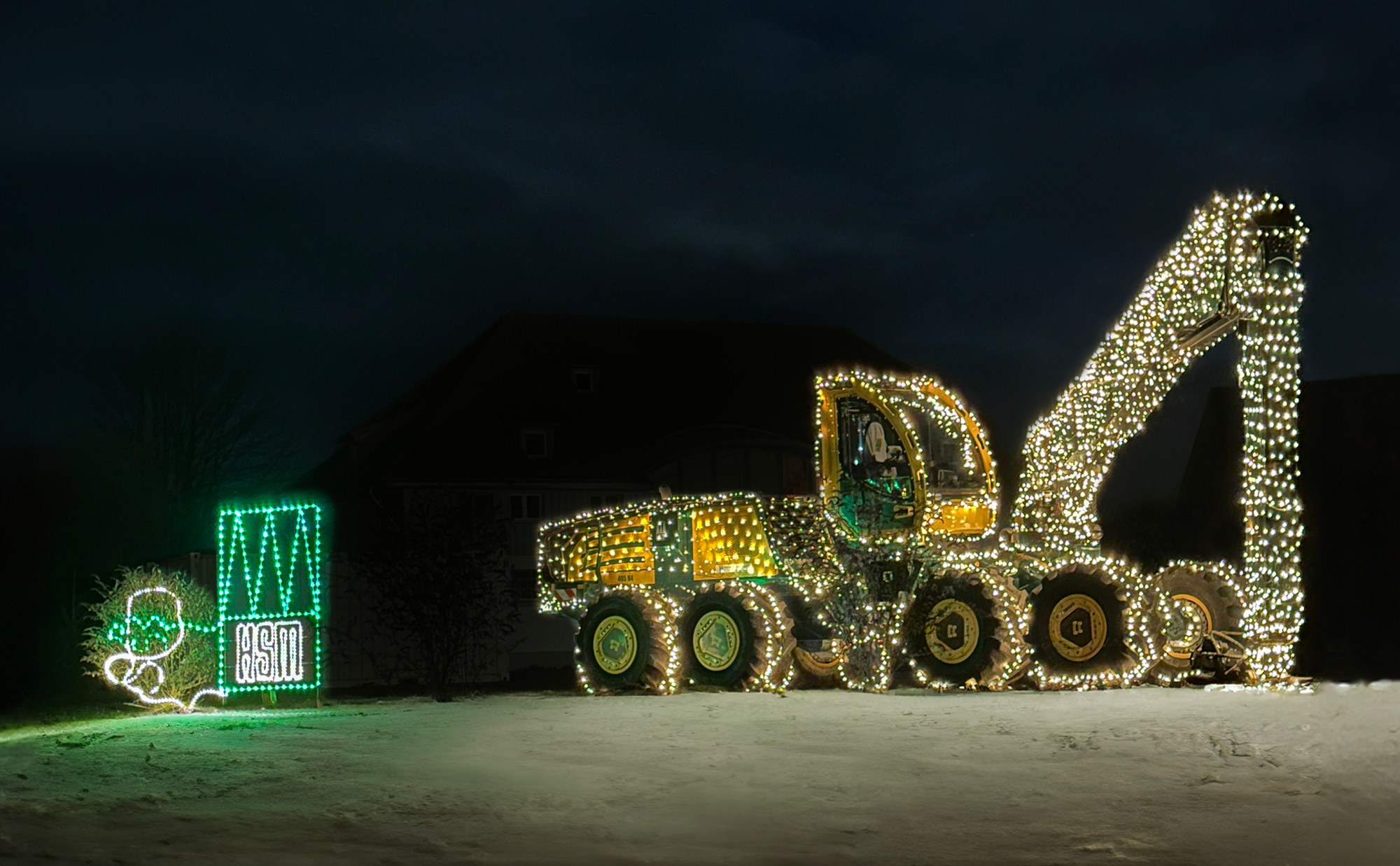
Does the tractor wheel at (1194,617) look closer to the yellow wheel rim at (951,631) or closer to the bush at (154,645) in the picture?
the yellow wheel rim at (951,631)

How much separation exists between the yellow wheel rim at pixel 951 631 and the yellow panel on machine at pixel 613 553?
4.41 m

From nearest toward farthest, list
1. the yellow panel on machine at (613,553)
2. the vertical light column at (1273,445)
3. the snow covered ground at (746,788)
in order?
the snow covered ground at (746,788)
the vertical light column at (1273,445)
the yellow panel on machine at (613,553)

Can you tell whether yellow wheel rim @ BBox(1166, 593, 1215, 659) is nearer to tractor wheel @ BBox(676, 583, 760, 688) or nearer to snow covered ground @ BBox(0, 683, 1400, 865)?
snow covered ground @ BBox(0, 683, 1400, 865)

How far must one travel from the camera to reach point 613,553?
67.0 ft

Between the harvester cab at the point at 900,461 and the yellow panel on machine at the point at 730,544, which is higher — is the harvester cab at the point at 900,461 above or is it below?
above

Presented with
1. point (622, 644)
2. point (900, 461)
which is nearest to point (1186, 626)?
point (900, 461)

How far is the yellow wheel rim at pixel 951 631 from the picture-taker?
55.4 feet

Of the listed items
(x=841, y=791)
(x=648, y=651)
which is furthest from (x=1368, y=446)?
(x=841, y=791)

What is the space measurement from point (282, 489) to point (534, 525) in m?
10.6

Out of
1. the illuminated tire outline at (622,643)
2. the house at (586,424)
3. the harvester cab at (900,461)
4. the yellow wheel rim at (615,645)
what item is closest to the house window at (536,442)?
the house at (586,424)

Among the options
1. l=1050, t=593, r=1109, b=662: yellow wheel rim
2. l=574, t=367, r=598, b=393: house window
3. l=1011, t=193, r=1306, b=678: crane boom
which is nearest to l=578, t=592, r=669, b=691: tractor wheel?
l=1011, t=193, r=1306, b=678: crane boom

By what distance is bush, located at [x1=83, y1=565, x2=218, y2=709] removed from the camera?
18047 millimetres

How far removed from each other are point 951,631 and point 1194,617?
3143mm

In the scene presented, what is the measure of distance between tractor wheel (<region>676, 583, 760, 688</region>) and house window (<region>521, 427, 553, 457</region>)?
20.0 metres
